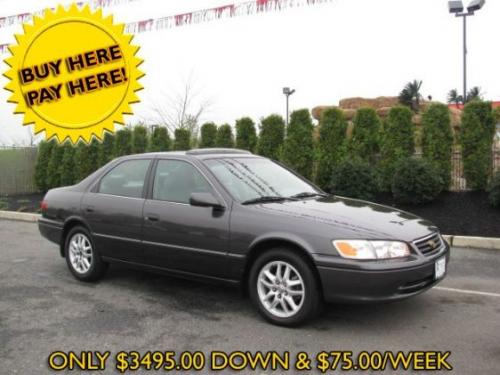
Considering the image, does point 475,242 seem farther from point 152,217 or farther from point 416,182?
point 152,217

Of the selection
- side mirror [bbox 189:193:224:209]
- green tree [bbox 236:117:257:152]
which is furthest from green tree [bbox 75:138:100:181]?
side mirror [bbox 189:193:224:209]

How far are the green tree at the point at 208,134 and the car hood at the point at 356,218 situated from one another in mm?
10191

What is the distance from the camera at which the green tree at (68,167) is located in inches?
691

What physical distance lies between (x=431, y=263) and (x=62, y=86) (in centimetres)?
740

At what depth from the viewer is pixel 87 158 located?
17.3m

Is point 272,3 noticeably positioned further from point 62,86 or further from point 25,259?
point 25,259

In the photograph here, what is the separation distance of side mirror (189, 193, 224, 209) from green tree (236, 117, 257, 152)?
9.56 m

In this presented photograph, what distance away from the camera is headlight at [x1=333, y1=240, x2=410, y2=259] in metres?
4.15

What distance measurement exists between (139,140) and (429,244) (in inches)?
520

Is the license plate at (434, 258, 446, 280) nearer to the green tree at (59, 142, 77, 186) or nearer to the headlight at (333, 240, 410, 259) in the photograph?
the headlight at (333, 240, 410, 259)

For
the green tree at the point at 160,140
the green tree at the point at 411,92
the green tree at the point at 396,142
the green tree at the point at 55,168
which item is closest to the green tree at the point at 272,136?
the green tree at the point at 396,142

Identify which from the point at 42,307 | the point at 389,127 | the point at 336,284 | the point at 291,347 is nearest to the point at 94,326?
the point at 42,307

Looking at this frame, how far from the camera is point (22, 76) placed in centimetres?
948

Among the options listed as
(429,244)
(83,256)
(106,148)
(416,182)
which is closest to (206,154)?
(83,256)
